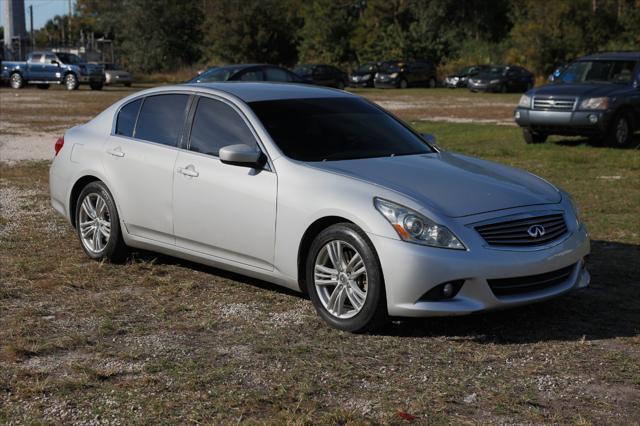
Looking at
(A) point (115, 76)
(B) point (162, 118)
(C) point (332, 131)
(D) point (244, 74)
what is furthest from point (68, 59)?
(C) point (332, 131)

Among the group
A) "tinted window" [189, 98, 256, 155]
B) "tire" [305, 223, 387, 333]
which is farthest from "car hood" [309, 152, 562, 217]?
"tinted window" [189, 98, 256, 155]

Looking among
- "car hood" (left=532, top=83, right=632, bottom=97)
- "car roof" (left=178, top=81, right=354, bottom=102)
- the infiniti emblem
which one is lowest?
"car hood" (left=532, top=83, right=632, bottom=97)

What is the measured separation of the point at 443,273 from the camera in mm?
5797

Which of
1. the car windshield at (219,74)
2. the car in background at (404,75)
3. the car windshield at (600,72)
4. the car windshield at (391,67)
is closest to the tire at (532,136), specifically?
the car windshield at (600,72)

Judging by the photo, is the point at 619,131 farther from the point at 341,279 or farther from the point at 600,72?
the point at 341,279

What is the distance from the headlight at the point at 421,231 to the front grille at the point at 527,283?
351mm

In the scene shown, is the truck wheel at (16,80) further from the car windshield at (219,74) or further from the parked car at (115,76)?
the car windshield at (219,74)

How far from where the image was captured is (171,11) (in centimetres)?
7606

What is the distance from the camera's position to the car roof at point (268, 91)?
736 cm

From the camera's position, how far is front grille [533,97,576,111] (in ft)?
57.4

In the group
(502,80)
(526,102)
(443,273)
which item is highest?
(443,273)

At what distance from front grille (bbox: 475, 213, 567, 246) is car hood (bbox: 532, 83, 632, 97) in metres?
11.7

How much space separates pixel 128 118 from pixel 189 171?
1.20 metres

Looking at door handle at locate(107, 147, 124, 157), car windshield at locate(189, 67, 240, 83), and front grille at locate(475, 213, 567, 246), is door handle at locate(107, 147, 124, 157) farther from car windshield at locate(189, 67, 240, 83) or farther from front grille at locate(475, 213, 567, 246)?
car windshield at locate(189, 67, 240, 83)
